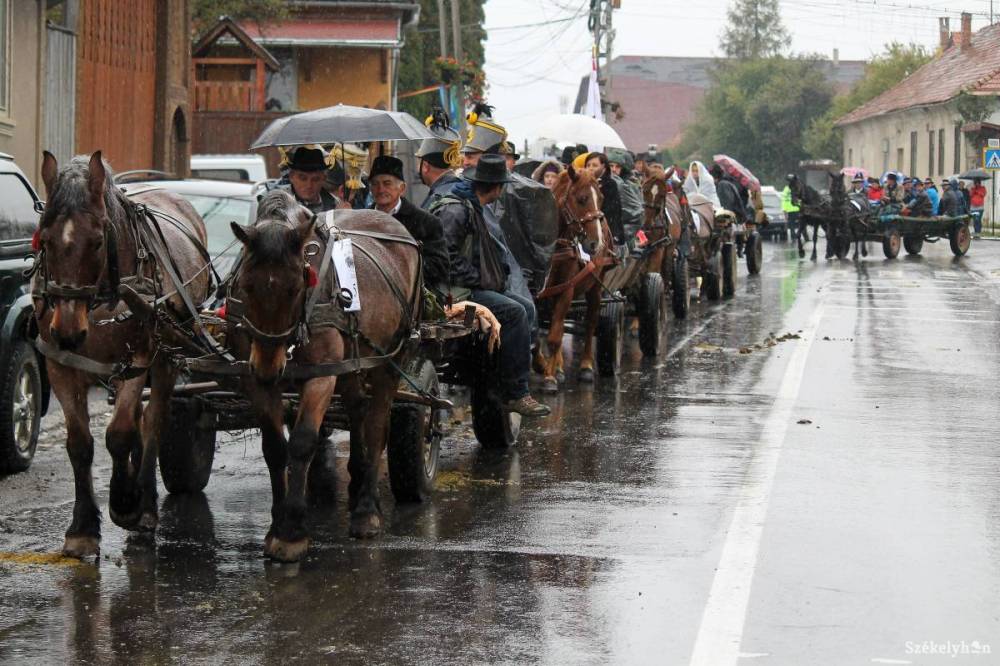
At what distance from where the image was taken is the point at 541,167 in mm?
15898

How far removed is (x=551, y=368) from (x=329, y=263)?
270 inches

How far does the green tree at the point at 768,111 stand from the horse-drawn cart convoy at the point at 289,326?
86.4m

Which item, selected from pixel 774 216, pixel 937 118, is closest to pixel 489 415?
pixel 774 216

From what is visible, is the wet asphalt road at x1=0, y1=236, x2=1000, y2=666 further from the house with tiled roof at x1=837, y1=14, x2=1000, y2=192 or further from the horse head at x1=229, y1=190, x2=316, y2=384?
the house with tiled roof at x1=837, y1=14, x2=1000, y2=192

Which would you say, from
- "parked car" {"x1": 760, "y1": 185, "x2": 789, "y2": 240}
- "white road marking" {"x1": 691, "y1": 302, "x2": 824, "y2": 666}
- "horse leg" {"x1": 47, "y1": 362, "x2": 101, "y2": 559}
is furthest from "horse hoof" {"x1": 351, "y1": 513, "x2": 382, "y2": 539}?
"parked car" {"x1": 760, "y1": 185, "x2": 789, "y2": 240}

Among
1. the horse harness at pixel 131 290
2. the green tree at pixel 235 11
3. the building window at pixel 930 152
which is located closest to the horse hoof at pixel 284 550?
the horse harness at pixel 131 290

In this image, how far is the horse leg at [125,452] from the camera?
772 cm

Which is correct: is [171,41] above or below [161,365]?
above

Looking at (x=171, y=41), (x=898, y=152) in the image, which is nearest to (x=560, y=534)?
(x=171, y=41)

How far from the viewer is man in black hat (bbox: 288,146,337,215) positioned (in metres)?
9.30

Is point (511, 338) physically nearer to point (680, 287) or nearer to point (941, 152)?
point (680, 287)

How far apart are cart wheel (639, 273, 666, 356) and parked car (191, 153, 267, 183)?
368 inches

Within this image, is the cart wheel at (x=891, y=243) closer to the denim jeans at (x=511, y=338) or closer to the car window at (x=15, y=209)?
the denim jeans at (x=511, y=338)

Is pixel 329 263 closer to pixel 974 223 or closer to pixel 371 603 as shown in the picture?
pixel 371 603
